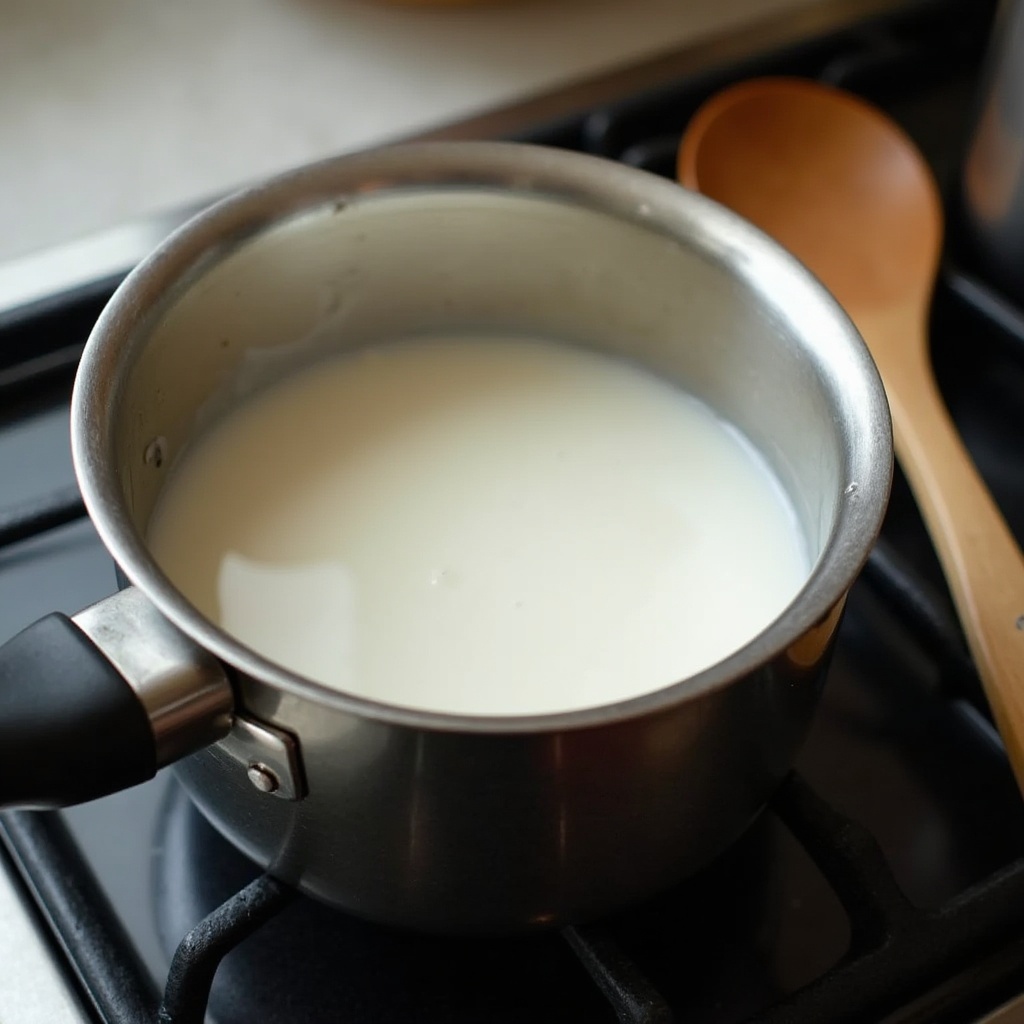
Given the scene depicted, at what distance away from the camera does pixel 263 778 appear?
1.32 feet

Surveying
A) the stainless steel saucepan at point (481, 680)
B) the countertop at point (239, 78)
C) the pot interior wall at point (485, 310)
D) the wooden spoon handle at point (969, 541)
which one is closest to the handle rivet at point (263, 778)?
the stainless steel saucepan at point (481, 680)

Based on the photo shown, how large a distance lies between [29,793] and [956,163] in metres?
0.67

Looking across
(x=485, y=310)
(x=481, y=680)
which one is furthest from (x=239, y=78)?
(x=481, y=680)

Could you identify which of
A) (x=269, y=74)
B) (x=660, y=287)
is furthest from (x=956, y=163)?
(x=269, y=74)

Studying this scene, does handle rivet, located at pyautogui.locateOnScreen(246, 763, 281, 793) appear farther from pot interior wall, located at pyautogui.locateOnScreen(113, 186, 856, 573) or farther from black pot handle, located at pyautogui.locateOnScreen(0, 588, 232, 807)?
pot interior wall, located at pyautogui.locateOnScreen(113, 186, 856, 573)

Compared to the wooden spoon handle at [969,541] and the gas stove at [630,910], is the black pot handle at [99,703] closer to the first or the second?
the gas stove at [630,910]

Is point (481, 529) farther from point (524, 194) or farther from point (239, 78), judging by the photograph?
point (239, 78)

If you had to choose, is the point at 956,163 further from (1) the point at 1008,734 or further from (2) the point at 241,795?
(2) the point at 241,795

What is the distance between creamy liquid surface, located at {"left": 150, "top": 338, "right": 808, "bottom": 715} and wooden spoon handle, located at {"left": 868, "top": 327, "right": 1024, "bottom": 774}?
2.4 inches

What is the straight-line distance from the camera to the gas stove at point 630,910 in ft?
1.51

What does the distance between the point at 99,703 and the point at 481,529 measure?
0.24m

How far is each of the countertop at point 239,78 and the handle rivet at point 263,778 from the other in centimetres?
40

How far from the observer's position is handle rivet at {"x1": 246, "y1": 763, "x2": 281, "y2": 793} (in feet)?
1.31

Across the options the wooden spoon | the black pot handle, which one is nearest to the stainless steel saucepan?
the black pot handle
